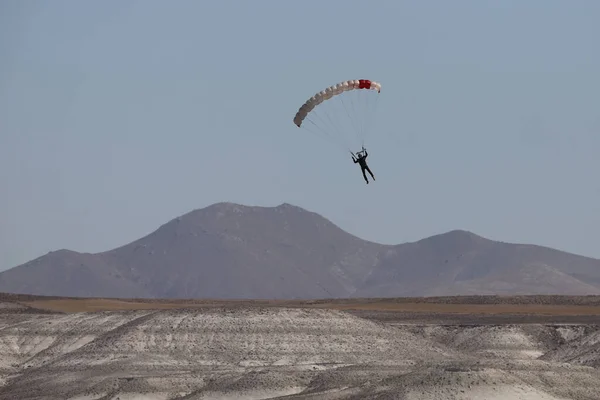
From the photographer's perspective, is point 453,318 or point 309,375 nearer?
point 309,375

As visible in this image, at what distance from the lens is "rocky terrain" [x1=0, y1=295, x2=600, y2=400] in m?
62.5

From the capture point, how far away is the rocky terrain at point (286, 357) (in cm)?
6247

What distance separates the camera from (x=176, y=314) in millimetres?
87812

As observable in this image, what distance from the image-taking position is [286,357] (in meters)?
79.5

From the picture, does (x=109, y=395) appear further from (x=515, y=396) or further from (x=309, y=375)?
(x=515, y=396)

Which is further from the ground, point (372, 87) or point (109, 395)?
point (372, 87)

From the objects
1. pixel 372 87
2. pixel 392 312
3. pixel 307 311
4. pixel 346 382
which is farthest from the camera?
pixel 392 312

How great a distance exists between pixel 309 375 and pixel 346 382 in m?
4.00

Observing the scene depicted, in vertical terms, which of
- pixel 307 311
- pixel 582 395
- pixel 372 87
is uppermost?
pixel 372 87

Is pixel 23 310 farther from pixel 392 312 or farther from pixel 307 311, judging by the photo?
pixel 307 311

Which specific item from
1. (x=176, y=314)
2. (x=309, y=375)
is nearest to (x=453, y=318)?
(x=176, y=314)

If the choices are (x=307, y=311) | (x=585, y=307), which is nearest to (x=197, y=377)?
(x=307, y=311)

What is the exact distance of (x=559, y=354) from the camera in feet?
284

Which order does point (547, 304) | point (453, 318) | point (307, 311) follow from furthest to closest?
point (547, 304), point (453, 318), point (307, 311)
